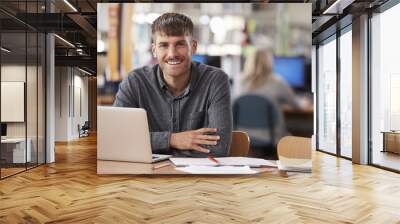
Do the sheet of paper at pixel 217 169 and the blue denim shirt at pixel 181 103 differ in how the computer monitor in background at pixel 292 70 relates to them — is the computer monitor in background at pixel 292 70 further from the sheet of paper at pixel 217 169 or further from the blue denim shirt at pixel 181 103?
the sheet of paper at pixel 217 169

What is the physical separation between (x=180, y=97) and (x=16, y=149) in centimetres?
298

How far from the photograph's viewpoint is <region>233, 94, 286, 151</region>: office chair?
5.54 m

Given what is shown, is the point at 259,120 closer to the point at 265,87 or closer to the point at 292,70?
the point at 265,87

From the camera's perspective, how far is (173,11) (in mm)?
5613

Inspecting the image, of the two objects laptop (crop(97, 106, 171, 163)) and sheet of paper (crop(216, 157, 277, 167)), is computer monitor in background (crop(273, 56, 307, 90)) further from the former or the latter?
laptop (crop(97, 106, 171, 163))

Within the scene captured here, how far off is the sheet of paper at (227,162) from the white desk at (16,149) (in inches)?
102

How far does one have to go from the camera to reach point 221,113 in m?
5.45

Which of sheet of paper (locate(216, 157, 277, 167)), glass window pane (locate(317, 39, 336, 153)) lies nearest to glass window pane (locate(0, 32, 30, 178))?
sheet of paper (locate(216, 157, 277, 167))

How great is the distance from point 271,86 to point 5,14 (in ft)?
12.9

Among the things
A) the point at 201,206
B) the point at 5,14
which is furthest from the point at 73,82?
the point at 201,206

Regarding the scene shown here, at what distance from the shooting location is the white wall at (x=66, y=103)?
595 inches

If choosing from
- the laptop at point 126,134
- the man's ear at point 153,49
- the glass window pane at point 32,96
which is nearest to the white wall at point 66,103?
the glass window pane at point 32,96

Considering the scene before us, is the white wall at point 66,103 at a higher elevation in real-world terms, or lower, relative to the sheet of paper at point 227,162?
higher

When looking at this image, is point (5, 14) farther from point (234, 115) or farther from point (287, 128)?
point (287, 128)
